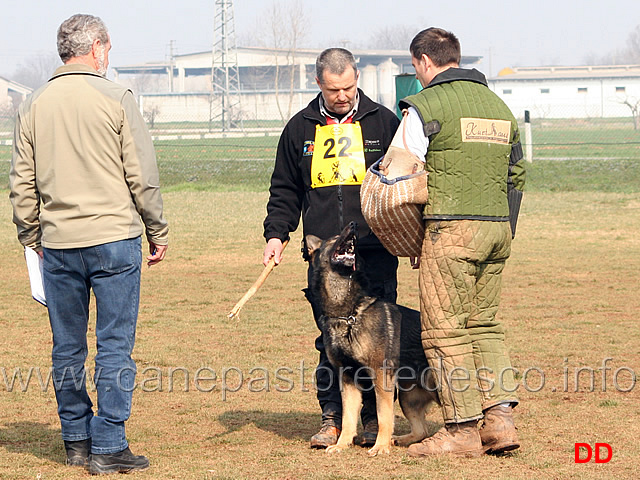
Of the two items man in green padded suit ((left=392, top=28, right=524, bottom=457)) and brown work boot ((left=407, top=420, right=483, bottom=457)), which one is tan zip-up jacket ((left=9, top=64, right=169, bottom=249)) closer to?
man in green padded suit ((left=392, top=28, right=524, bottom=457))

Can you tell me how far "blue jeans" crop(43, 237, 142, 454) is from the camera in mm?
4246

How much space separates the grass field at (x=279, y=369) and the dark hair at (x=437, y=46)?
2.04 m

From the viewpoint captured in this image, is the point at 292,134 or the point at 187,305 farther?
the point at 187,305

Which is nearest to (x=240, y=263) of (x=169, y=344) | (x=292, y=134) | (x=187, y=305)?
(x=187, y=305)

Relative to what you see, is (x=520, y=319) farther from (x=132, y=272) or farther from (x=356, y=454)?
(x=132, y=272)

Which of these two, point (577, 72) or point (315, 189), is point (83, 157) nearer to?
point (315, 189)

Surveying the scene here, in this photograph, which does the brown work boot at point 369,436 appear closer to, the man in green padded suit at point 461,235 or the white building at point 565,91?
the man in green padded suit at point 461,235

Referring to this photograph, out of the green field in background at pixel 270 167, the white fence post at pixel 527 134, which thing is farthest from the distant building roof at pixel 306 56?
the white fence post at pixel 527 134

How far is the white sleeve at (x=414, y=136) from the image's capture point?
437 centimetres

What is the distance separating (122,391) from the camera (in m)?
4.33

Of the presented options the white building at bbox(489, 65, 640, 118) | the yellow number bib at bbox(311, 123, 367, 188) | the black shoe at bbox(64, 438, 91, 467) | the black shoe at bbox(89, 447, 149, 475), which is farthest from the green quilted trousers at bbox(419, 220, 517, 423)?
the white building at bbox(489, 65, 640, 118)

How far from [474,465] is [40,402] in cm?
296

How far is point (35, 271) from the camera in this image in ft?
14.6

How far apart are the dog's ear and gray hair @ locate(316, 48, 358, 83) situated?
33.6 inches
